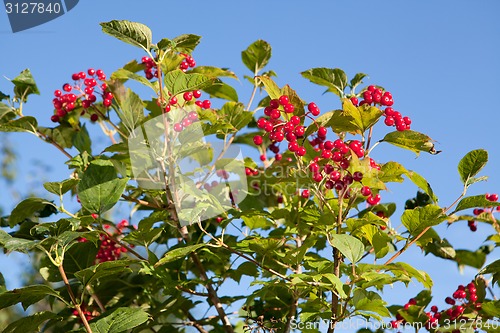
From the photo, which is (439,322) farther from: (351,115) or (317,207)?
(351,115)

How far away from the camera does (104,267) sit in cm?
187

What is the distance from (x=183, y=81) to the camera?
204cm

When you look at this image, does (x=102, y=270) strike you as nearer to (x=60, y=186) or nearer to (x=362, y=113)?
(x=60, y=186)

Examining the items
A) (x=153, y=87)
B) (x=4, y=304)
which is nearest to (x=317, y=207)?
(x=153, y=87)

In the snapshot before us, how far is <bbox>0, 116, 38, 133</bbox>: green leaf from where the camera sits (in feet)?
7.98

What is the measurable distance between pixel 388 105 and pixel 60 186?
3.70 feet

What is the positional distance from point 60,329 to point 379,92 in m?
1.63

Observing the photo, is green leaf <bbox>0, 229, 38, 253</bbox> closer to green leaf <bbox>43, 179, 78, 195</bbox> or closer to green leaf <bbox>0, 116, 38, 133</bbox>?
green leaf <bbox>43, 179, 78, 195</bbox>

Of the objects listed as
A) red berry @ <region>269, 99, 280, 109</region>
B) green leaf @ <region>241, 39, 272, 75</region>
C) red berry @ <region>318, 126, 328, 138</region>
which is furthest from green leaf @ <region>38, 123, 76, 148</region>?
red berry @ <region>318, 126, 328, 138</region>

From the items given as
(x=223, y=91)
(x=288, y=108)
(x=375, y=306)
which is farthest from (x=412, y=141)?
(x=223, y=91)

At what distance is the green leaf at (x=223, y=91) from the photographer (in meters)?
2.56

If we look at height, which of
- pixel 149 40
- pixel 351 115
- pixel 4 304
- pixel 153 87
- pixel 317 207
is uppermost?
pixel 149 40

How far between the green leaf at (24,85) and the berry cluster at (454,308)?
1.78 m

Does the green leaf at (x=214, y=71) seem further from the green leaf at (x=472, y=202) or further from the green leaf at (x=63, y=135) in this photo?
the green leaf at (x=472, y=202)
